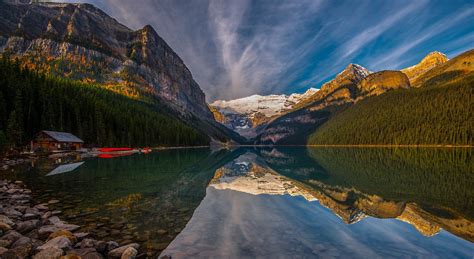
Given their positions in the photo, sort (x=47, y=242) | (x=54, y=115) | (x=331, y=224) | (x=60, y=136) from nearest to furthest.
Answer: (x=47, y=242)
(x=331, y=224)
(x=60, y=136)
(x=54, y=115)

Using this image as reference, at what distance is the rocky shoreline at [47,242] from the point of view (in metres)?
8.70

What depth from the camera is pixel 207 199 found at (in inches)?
861

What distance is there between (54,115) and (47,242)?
86.8 metres

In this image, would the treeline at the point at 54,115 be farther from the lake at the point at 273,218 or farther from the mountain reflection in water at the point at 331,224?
the mountain reflection in water at the point at 331,224

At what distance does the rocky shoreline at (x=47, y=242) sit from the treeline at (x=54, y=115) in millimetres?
41209

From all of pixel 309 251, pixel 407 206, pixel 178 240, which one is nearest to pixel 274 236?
pixel 309 251

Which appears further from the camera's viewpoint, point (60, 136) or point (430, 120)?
point (430, 120)

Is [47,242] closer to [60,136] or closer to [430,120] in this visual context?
[60,136]

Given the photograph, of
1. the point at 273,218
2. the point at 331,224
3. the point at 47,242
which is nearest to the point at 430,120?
the point at 331,224

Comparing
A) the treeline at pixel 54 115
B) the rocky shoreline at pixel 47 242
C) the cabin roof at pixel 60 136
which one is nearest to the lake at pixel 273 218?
the rocky shoreline at pixel 47 242

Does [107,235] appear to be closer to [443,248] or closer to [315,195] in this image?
[443,248]

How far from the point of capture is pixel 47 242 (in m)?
9.87

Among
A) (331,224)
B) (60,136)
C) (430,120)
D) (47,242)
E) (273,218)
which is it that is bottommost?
(331,224)

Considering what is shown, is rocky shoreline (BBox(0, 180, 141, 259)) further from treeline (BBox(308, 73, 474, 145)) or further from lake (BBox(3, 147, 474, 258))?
treeline (BBox(308, 73, 474, 145))
